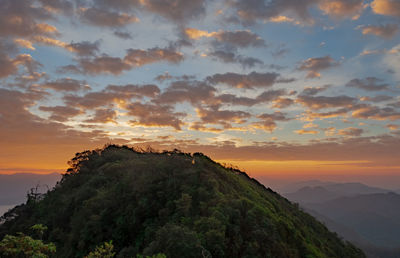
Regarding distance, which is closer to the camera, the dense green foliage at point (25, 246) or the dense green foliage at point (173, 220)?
the dense green foliage at point (25, 246)

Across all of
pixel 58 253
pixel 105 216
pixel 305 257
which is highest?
pixel 105 216

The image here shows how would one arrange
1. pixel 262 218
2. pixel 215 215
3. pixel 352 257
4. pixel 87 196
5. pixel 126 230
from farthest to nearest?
1. pixel 352 257
2. pixel 87 196
3. pixel 126 230
4. pixel 262 218
5. pixel 215 215

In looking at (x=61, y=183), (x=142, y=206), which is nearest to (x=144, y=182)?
(x=142, y=206)

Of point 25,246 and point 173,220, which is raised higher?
point 25,246

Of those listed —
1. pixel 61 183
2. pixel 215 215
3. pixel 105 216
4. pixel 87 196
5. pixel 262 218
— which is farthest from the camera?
pixel 61 183

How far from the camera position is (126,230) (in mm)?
18891

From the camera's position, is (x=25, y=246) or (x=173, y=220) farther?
(x=173, y=220)

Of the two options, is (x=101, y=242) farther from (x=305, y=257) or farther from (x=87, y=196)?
(x=305, y=257)

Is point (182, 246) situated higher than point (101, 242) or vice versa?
point (182, 246)

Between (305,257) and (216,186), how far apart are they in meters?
7.32

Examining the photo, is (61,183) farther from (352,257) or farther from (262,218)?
(352,257)

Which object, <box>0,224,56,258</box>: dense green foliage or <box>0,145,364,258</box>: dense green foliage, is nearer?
<box>0,224,56,258</box>: dense green foliage

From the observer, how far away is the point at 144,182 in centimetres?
2131

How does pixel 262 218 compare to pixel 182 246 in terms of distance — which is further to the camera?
pixel 262 218
